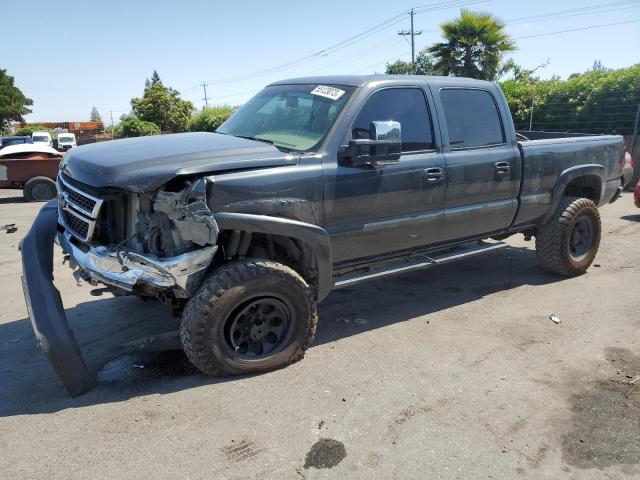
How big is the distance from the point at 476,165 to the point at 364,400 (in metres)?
2.49

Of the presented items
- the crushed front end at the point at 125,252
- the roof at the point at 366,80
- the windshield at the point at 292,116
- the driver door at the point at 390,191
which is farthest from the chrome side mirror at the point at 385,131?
the crushed front end at the point at 125,252

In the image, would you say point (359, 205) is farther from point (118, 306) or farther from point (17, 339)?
point (17, 339)

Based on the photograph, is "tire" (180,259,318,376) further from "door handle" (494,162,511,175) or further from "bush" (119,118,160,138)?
"bush" (119,118,160,138)

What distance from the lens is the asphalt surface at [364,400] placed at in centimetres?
285

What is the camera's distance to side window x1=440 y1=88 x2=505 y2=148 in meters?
4.79

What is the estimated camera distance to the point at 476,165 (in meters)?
4.84

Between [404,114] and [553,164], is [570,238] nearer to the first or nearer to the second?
[553,164]

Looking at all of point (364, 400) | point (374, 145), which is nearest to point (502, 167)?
point (374, 145)

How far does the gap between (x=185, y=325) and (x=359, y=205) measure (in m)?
1.59

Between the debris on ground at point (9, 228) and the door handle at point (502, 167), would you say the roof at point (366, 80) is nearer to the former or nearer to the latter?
the door handle at point (502, 167)

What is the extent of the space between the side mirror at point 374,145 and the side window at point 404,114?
0.67 ft

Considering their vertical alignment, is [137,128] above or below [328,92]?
above

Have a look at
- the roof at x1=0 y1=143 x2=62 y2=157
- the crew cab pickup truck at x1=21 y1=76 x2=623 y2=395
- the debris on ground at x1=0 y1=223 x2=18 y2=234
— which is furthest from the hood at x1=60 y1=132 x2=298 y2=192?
the roof at x1=0 y1=143 x2=62 y2=157


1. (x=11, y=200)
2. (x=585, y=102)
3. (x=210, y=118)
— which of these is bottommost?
(x=11, y=200)
